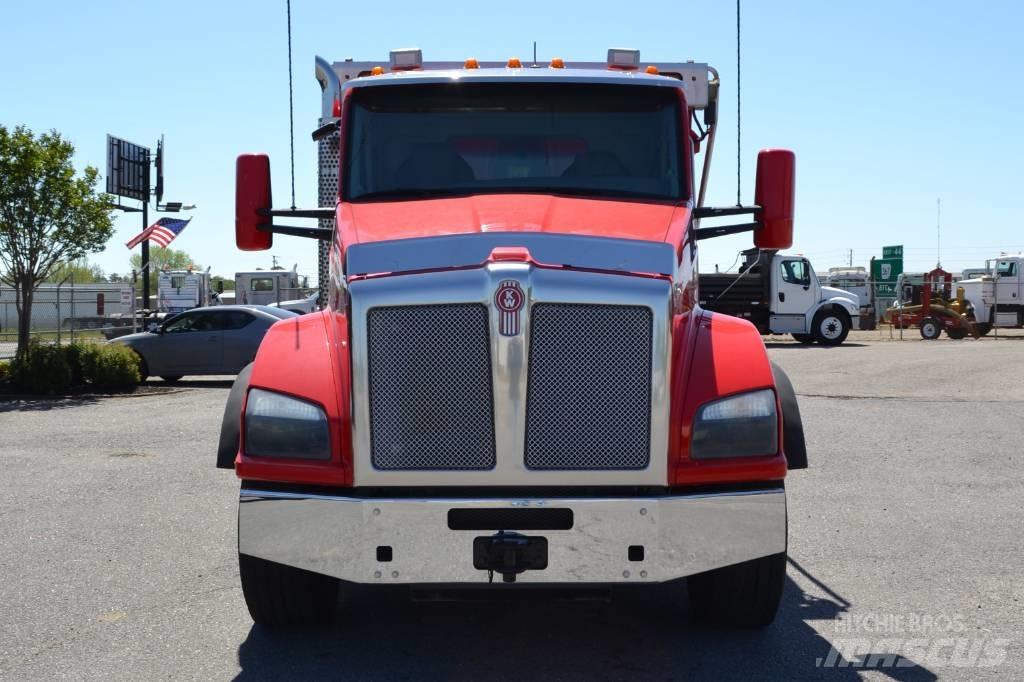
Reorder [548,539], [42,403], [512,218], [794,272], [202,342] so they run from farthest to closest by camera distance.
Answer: [794,272]
[202,342]
[42,403]
[512,218]
[548,539]

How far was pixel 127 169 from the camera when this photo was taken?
34.4 m

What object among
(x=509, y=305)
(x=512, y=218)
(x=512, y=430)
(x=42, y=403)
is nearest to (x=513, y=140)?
(x=512, y=218)

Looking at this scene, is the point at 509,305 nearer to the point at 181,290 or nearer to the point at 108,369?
the point at 108,369

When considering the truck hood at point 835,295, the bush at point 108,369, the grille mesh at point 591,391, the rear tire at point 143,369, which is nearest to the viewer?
the grille mesh at point 591,391

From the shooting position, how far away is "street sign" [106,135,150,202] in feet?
111

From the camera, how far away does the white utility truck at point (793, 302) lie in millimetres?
33219

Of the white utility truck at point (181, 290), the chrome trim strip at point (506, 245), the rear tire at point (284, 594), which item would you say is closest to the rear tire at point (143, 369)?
the rear tire at point (284, 594)

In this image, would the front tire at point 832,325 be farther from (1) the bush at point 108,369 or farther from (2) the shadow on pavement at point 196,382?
(1) the bush at point 108,369

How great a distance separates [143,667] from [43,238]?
53.1 ft

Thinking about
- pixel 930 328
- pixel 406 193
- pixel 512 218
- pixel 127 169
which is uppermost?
pixel 127 169

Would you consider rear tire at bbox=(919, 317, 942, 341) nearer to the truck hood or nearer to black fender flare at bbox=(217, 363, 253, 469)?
the truck hood

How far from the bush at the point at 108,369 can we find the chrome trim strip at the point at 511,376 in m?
14.9

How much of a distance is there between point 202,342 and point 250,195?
548 inches

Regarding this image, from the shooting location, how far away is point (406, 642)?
4961 mm
